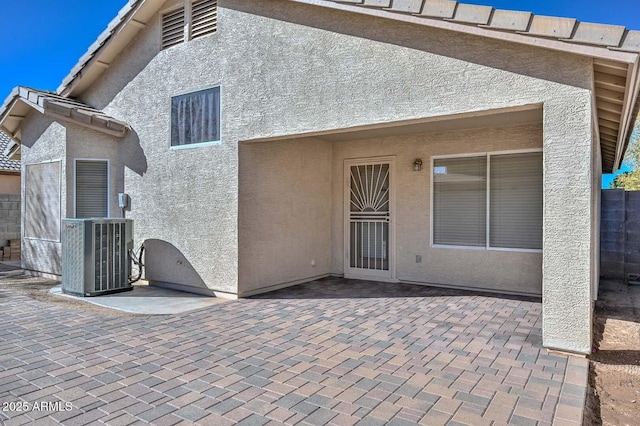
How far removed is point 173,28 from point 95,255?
5893mm

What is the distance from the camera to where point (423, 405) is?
4.27 metres

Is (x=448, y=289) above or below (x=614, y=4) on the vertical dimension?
below

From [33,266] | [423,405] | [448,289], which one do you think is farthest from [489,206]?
[33,266]

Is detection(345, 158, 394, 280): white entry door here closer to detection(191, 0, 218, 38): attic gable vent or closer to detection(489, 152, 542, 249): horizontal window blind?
detection(489, 152, 542, 249): horizontal window blind

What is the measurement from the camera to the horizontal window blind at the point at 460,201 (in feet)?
32.9

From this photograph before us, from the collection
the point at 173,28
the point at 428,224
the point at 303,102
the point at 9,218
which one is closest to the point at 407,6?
the point at 303,102

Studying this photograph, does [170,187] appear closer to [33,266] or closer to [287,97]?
[287,97]

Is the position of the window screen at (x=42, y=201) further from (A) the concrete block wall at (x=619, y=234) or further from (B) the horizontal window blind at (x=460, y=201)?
(A) the concrete block wall at (x=619, y=234)

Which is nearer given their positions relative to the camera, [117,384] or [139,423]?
[139,423]

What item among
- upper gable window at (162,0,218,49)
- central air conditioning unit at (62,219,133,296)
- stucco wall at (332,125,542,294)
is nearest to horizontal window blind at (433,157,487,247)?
stucco wall at (332,125,542,294)

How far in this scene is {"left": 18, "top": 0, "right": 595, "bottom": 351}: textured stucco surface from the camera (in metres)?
5.64

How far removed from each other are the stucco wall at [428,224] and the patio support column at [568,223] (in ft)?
12.8

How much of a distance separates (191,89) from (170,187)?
8.00ft

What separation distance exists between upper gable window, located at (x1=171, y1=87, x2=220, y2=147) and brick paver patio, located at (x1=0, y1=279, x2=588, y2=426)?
163 inches
